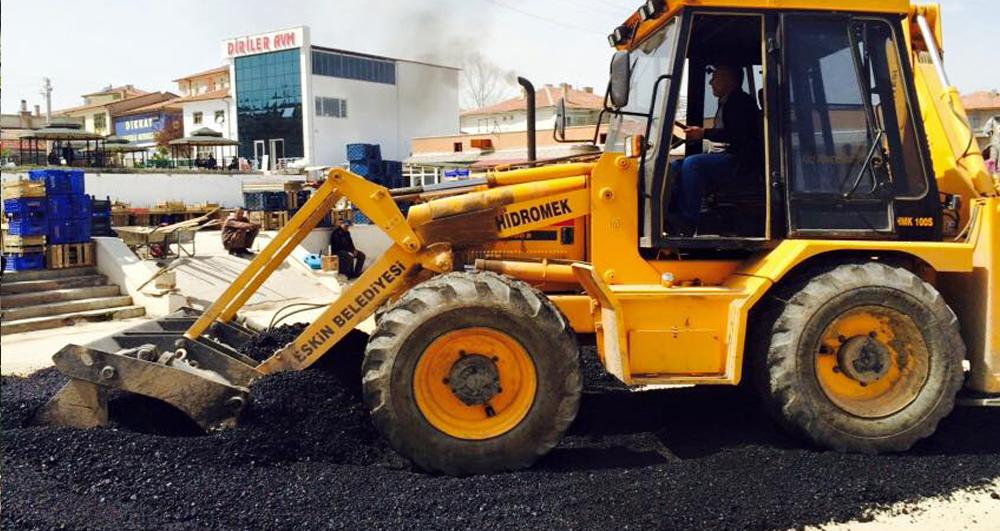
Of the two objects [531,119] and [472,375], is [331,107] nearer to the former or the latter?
[531,119]

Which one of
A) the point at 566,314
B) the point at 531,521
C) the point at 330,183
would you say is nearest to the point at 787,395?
the point at 566,314

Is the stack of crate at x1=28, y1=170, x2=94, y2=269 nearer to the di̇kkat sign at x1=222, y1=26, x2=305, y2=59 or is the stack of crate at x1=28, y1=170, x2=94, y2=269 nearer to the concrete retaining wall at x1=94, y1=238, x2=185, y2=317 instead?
the concrete retaining wall at x1=94, y1=238, x2=185, y2=317

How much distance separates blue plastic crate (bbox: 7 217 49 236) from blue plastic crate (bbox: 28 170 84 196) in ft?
1.56

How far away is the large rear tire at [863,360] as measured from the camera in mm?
4930

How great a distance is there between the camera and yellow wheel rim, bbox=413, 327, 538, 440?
4.78 meters

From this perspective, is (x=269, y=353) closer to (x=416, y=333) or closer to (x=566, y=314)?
(x=416, y=333)

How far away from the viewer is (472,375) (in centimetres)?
480

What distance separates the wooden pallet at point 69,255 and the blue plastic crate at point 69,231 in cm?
8

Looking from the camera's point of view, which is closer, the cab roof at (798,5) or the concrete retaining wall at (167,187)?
the cab roof at (798,5)

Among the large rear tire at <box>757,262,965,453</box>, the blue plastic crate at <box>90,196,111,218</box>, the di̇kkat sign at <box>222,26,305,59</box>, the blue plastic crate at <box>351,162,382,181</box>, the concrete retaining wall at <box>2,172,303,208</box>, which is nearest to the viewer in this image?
the large rear tire at <box>757,262,965,453</box>

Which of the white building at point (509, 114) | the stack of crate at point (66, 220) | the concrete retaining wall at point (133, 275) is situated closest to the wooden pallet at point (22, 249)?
the stack of crate at point (66, 220)

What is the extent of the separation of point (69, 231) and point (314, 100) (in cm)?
3987

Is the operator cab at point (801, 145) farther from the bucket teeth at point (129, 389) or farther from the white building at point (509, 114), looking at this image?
the white building at point (509, 114)

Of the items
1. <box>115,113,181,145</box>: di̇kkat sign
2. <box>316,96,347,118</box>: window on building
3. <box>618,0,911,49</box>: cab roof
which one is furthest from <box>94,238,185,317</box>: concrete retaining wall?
<box>115,113,181,145</box>: di̇kkat sign
